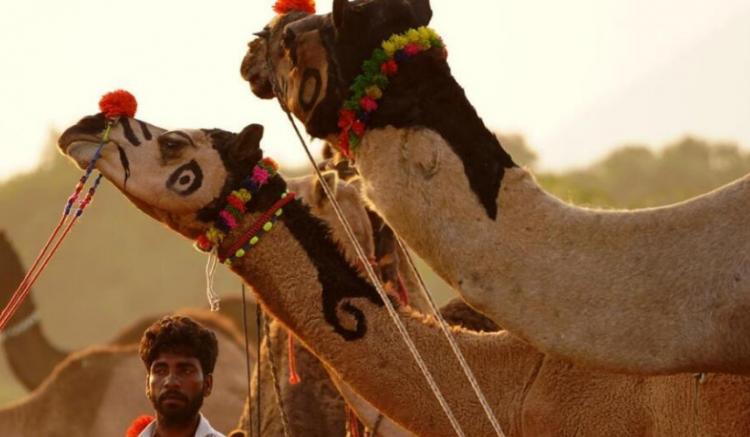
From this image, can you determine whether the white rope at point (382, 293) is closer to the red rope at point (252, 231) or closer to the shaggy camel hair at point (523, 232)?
the shaggy camel hair at point (523, 232)

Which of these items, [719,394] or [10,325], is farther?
[10,325]

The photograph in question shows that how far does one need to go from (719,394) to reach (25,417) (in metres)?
6.71

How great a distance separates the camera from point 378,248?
7.22m

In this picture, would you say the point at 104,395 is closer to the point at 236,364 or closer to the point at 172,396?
the point at 236,364

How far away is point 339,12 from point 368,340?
4.77 ft

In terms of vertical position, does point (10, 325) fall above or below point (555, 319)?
below

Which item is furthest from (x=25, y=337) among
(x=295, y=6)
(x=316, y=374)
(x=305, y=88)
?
(x=305, y=88)

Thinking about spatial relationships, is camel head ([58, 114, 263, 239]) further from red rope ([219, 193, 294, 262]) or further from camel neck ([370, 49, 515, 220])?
camel neck ([370, 49, 515, 220])

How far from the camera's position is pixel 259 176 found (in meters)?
5.78

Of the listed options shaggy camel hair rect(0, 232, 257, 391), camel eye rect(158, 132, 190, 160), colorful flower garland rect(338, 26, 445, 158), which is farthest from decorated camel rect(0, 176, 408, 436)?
colorful flower garland rect(338, 26, 445, 158)

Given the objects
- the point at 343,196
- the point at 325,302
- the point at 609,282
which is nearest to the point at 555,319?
the point at 609,282

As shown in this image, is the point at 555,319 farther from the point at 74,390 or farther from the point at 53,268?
the point at 53,268

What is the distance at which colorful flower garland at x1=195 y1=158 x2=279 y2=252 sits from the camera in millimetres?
5691

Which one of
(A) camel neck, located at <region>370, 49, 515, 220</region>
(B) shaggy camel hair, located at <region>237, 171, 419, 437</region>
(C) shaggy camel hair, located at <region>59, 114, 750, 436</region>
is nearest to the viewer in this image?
(A) camel neck, located at <region>370, 49, 515, 220</region>
